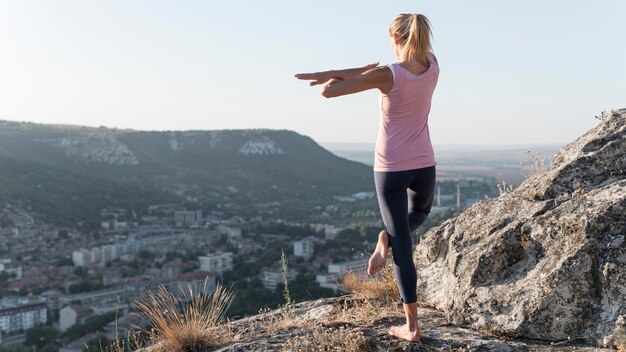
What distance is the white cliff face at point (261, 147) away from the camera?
124 m

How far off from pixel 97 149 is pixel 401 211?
373ft

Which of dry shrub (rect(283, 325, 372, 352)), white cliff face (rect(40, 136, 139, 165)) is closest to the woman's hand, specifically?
dry shrub (rect(283, 325, 372, 352))

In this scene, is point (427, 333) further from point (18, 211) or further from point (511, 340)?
point (18, 211)

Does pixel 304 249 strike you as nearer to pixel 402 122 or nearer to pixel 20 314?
pixel 20 314

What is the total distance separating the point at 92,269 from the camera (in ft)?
180

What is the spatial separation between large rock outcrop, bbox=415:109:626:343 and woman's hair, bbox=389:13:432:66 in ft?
4.08

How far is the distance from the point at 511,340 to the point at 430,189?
3.05 ft

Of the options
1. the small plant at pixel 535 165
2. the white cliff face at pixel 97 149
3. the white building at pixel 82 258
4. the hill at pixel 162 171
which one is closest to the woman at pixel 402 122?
the small plant at pixel 535 165

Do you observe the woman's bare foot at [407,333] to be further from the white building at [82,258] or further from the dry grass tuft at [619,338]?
the white building at [82,258]

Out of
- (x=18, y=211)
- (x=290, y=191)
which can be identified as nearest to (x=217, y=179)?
(x=290, y=191)

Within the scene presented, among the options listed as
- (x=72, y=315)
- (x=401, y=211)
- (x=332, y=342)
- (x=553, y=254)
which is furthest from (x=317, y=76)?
(x=72, y=315)

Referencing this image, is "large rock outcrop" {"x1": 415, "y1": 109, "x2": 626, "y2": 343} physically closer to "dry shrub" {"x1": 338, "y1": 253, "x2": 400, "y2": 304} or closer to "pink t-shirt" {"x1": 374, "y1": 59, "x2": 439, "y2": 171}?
"dry shrub" {"x1": 338, "y1": 253, "x2": 400, "y2": 304}

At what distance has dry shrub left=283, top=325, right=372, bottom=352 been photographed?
11.1ft

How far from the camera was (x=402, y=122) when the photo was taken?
3.29 metres
